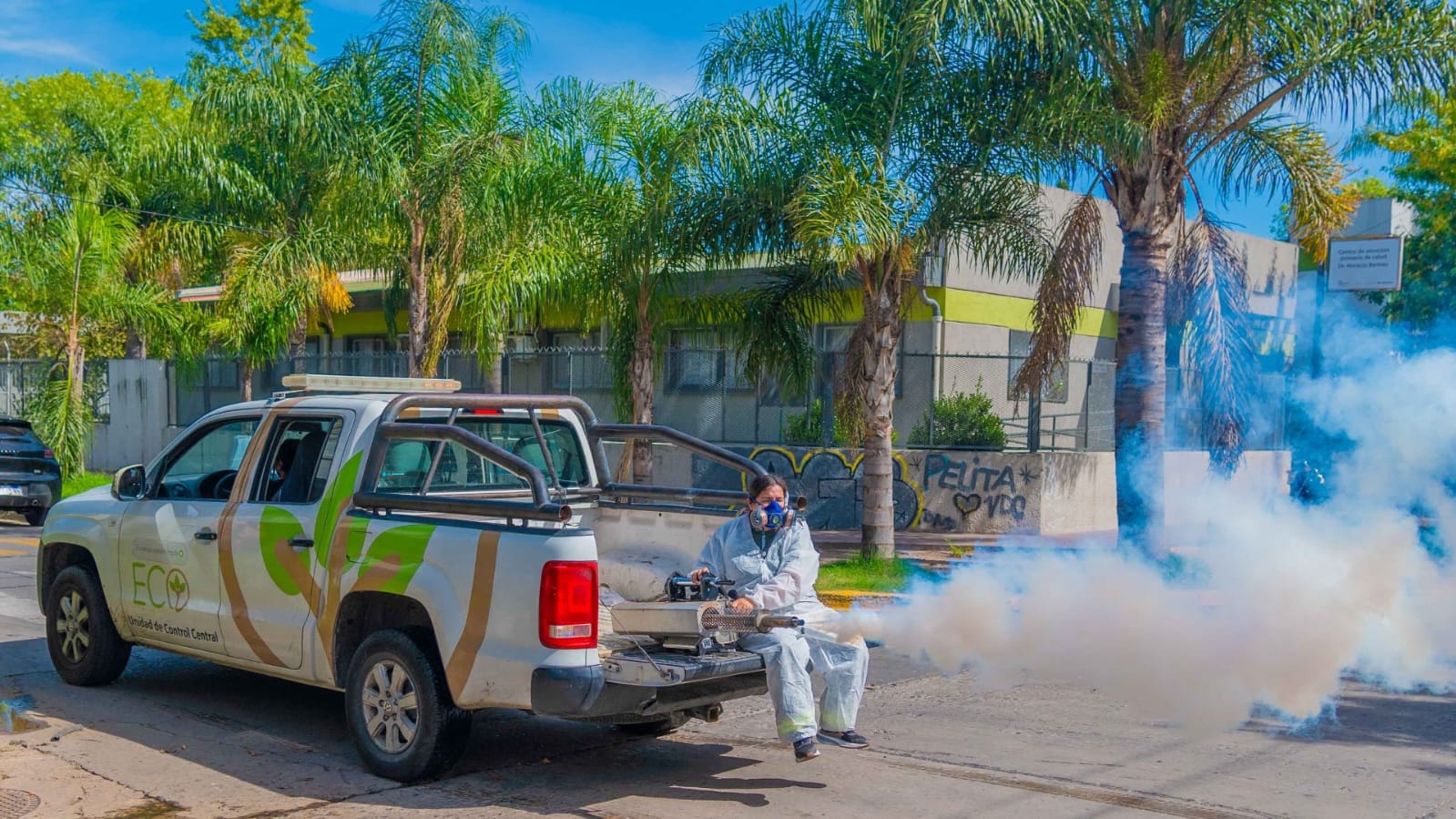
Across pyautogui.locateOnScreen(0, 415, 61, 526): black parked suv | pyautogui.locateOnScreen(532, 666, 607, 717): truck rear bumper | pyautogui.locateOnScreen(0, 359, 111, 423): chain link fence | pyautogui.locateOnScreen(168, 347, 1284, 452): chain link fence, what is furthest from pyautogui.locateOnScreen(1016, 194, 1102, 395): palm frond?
pyautogui.locateOnScreen(0, 359, 111, 423): chain link fence

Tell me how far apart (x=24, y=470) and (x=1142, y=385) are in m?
15.0

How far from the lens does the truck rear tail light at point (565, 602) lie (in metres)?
5.48

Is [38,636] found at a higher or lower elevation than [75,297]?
lower

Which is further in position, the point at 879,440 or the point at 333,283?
the point at 333,283

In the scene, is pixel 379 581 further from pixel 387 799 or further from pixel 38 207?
pixel 38 207

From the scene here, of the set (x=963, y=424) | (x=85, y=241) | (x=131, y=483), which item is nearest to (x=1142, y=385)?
(x=963, y=424)

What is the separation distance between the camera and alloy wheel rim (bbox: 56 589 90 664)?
7.96m

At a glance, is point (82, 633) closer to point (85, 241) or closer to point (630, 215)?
point (630, 215)

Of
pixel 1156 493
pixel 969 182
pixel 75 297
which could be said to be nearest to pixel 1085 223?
pixel 969 182

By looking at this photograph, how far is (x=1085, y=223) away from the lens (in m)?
13.9

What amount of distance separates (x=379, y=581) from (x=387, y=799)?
1.01 metres

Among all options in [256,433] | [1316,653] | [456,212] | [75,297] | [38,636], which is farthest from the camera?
[75,297]

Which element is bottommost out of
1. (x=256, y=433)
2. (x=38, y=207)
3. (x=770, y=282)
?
(x=256, y=433)

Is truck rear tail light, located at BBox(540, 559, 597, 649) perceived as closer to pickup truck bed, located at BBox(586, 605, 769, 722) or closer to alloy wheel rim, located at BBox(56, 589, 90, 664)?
pickup truck bed, located at BBox(586, 605, 769, 722)
